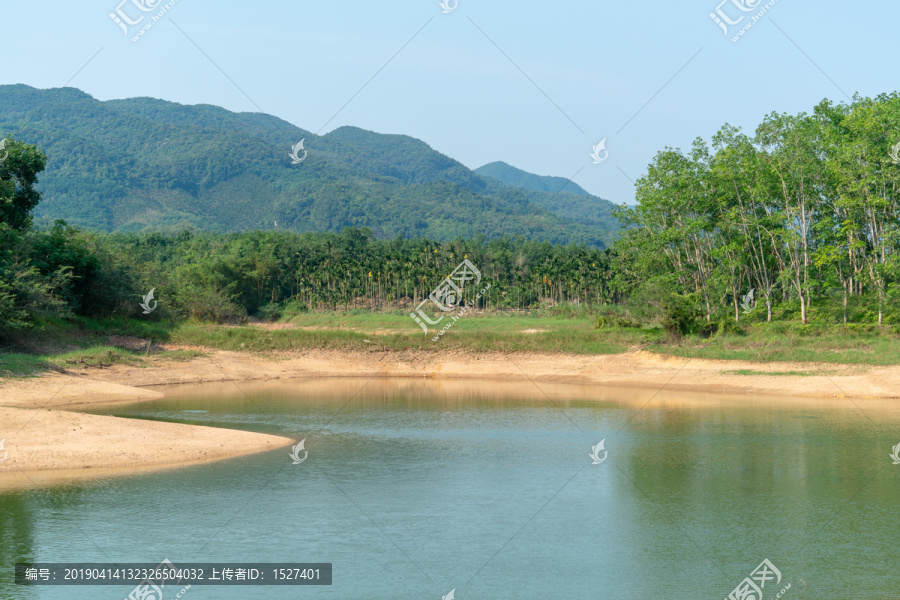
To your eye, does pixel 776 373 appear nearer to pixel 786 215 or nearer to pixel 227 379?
pixel 786 215

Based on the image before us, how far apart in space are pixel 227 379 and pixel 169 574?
2907 cm

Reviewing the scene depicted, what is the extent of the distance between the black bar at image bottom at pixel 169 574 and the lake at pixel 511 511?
260 millimetres

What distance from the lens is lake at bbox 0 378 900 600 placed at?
42.7ft

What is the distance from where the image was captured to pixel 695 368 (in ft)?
133

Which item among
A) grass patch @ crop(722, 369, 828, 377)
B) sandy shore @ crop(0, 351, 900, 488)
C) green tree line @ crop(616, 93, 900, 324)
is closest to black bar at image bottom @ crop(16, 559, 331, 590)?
sandy shore @ crop(0, 351, 900, 488)

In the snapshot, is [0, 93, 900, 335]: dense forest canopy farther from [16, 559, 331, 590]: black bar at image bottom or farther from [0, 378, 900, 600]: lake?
[16, 559, 331, 590]: black bar at image bottom

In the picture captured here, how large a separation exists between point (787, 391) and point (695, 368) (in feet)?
17.5

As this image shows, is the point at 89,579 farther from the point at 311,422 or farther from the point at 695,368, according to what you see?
the point at 695,368

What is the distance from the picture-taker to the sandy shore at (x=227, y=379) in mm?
20359

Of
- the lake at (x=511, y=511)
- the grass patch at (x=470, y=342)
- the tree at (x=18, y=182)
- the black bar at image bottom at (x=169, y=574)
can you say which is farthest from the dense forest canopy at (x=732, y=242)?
the black bar at image bottom at (x=169, y=574)

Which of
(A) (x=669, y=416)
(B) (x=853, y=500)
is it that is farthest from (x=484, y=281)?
(B) (x=853, y=500)

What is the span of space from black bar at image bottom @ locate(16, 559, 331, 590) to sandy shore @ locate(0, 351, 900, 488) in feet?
20.3

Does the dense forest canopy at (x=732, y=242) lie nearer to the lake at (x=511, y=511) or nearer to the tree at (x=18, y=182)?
the tree at (x=18, y=182)

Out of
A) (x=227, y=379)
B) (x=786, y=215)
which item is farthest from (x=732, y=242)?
(x=227, y=379)
